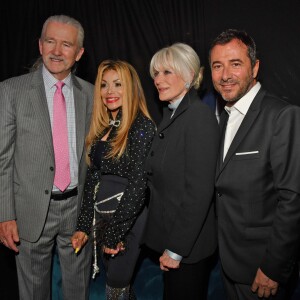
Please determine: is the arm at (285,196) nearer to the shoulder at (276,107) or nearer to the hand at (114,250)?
the shoulder at (276,107)

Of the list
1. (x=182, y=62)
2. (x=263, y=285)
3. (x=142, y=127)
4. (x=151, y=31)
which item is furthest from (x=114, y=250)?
(x=151, y=31)

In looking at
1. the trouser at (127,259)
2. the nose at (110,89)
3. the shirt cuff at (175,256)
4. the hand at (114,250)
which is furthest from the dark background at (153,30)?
the shirt cuff at (175,256)

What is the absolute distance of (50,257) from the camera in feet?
7.72

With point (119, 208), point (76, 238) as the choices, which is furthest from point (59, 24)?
point (76, 238)

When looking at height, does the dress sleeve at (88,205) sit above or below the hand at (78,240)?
above

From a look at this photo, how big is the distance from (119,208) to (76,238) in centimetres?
50

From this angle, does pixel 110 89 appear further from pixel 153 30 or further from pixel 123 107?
pixel 153 30

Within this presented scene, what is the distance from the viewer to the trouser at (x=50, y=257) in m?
2.24

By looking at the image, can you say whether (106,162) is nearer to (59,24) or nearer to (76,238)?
(76,238)

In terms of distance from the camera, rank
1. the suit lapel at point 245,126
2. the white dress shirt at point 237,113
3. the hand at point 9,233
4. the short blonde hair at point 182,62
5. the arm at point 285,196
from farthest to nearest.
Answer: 1. the hand at point 9,233
2. the short blonde hair at point 182,62
3. the white dress shirt at point 237,113
4. the suit lapel at point 245,126
5. the arm at point 285,196

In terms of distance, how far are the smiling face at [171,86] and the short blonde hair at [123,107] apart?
0.25 metres

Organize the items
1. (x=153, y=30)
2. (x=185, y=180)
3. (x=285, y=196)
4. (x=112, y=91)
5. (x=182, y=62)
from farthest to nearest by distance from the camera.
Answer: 1. (x=153, y=30)
2. (x=112, y=91)
3. (x=182, y=62)
4. (x=185, y=180)
5. (x=285, y=196)

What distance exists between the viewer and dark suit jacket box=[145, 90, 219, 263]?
1660mm

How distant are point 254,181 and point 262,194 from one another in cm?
8
